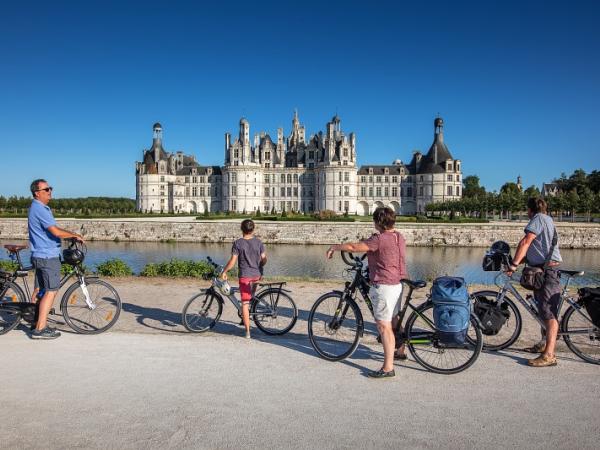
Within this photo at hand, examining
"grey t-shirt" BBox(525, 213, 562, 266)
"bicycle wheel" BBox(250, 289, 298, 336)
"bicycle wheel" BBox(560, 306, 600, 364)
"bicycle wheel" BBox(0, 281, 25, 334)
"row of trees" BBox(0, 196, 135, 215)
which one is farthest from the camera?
"row of trees" BBox(0, 196, 135, 215)

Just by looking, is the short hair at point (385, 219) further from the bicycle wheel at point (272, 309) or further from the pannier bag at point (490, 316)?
the bicycle wheel at point (272, 309)

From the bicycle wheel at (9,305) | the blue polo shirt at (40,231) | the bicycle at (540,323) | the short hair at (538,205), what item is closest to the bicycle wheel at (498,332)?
the bicycle at (540,323)

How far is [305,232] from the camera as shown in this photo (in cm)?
3788

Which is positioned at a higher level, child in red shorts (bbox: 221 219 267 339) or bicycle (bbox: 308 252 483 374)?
child in red shorts (bbox: 221 219 267 339)

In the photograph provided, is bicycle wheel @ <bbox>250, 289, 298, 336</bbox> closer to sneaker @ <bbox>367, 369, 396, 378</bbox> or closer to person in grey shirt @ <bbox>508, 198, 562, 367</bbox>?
sneaker @ <bbox>367, 369, 396, 378</bbox>

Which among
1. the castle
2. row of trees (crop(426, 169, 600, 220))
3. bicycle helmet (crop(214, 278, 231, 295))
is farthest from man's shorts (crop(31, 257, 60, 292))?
the castle

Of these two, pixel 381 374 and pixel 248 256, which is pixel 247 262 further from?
pixel 381 374

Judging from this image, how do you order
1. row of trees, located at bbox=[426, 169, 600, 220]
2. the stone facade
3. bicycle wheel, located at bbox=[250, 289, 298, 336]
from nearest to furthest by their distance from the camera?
bicycle wheel, located at bbox=[250, 289, 298, 336] → the stone facade → row of trees, located at bbox=[426, 169, 600, 220]

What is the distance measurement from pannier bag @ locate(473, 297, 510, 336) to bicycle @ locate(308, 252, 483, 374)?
1.09 feet

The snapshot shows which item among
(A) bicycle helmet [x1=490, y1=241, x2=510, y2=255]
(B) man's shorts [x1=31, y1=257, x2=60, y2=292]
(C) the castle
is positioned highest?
(C) the castle

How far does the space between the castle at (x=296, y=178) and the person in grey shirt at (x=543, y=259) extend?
68726 mm

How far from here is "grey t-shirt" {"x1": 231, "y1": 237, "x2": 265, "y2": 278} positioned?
5.96 m

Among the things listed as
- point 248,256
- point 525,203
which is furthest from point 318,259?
point 525,203

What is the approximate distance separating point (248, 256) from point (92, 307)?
2.21 meters
